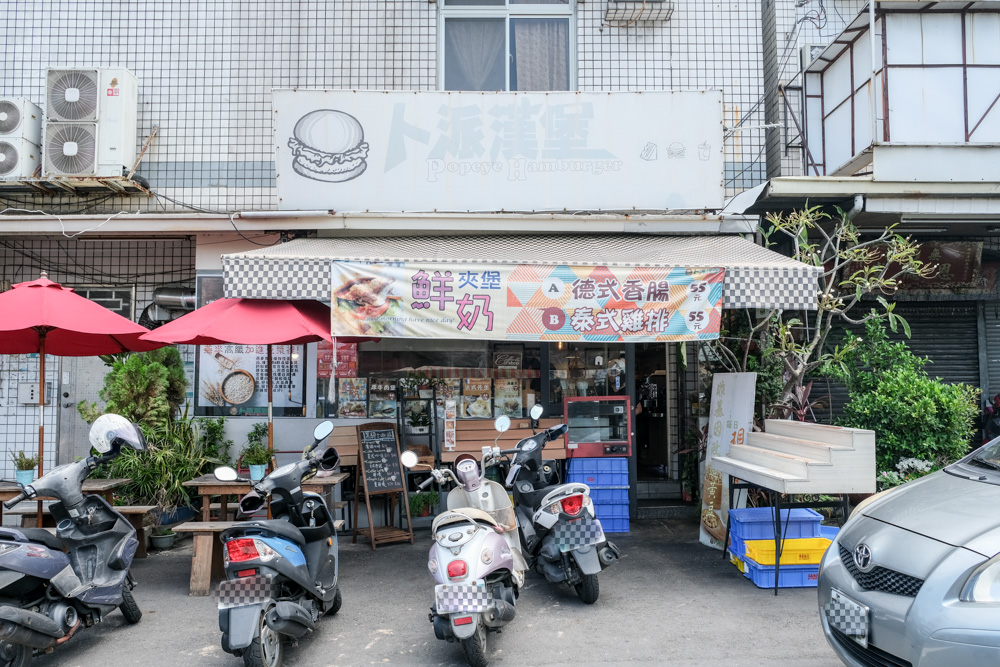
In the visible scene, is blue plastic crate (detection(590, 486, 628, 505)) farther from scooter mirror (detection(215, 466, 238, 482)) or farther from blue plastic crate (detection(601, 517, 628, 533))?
scooter mirror (detection(215, 466, 238, 482))

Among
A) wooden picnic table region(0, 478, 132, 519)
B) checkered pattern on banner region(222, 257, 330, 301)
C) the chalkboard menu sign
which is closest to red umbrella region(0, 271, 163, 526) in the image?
wooden picnic table region(0, 478, 132, 519)

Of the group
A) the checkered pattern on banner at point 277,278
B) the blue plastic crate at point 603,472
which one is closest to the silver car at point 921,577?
the blue plastic crate at point 603,472

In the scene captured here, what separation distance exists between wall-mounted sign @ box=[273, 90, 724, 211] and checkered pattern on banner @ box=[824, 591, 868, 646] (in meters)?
5.00

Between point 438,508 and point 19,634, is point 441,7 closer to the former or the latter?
point 438,508

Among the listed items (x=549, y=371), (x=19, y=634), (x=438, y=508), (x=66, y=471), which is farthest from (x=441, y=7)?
(x=19, y=634)

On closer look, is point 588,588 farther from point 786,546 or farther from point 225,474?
point 225,474

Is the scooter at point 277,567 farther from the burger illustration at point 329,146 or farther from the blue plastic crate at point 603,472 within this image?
the burger illustration at point 329,146

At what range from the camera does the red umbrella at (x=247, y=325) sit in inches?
235

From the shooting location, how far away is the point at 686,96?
25.6 feet

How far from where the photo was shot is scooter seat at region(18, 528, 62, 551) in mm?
4562

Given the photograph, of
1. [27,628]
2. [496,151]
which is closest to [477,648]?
[27,628]

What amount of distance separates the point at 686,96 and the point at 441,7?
11.7ft

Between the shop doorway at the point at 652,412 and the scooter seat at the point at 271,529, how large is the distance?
5983 millimetres

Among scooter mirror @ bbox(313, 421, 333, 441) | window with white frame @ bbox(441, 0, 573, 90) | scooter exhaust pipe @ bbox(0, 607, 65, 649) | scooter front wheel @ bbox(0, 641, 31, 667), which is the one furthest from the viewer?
window with white frame @ bbox(441, 0, 573, 90)
